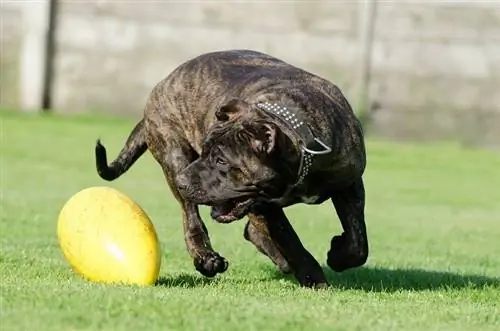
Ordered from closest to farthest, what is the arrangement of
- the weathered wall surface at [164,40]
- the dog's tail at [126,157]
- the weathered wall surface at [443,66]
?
the dog's tail at [126,157], the weathered wall surface at [443,66], the weathered wall surface at [164,40]

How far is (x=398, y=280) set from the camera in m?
7.62

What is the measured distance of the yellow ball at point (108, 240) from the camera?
21.4ft

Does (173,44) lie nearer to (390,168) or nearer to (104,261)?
(390,168)

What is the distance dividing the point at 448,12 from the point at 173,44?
14.5 ft

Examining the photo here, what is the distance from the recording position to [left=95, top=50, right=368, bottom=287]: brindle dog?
21.4ft

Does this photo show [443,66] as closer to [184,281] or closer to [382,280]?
[382,280]

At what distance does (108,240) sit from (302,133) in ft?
3.87

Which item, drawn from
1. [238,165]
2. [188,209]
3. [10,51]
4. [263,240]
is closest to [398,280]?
[263,240]

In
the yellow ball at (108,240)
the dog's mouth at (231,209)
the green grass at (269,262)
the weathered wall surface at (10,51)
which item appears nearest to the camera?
the green grass at (269,262)

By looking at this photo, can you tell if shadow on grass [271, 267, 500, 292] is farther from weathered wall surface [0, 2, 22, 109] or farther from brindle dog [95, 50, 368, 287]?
weathered wall surface [0, 2, 22, 109]

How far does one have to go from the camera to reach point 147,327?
4949 mm

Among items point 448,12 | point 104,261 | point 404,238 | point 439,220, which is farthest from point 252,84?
point 448,12

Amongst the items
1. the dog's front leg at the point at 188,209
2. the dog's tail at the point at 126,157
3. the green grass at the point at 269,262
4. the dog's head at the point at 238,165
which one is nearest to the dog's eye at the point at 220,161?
the dog's head at the point at 238,165

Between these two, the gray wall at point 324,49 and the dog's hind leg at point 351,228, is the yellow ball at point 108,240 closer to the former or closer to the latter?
the dog's hind leg at point 351,228
